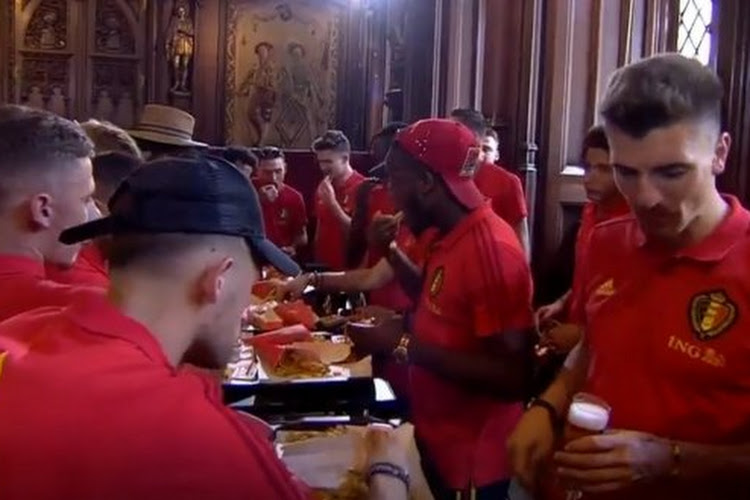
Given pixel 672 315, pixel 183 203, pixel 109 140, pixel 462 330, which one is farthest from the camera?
pixel 109 140

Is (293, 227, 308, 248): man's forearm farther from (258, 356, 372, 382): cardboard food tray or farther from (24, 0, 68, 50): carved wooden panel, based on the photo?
(24, 0, 68, 50): carved wooden panel

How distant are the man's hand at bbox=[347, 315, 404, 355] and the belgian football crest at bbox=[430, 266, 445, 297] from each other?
0.96 feet

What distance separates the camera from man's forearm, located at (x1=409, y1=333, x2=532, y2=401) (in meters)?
2.19

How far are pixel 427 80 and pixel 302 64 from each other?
4.31m

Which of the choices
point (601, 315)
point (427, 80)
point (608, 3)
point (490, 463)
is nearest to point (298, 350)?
point (490, 463)

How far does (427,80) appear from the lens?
6391 mm

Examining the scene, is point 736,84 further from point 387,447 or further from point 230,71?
point 230,71

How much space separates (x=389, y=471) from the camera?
1665 mm

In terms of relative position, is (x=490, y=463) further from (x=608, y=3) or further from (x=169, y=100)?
(x=169, y=100)

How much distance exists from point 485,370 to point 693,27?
8.90 ft

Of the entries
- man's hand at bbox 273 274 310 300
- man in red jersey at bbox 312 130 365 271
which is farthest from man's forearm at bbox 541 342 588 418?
man in red jersey at bbox 312 130 365 271

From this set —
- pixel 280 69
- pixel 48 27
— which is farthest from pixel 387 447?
pixel 48 27

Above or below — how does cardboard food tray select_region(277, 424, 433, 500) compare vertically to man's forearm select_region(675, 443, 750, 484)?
below

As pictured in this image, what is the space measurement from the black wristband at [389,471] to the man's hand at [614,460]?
1.09 ft
